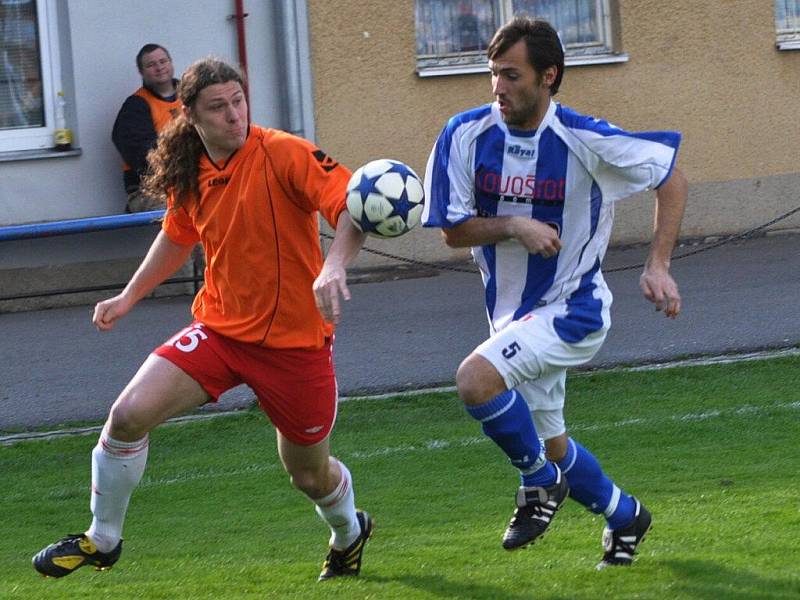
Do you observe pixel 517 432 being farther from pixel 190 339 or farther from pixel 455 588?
pixel 190 339

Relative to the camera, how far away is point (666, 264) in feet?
16.9

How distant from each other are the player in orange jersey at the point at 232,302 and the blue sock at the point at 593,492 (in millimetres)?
917

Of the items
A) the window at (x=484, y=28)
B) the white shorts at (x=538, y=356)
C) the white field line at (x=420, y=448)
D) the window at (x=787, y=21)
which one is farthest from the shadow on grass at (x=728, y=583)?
the window at (x=787, y=21)

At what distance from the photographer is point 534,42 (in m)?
5.18

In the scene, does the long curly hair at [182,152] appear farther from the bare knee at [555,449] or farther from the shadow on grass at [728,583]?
the shadow on grass at [728,583]

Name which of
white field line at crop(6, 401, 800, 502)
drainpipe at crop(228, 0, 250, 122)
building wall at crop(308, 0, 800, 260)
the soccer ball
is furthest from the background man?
the soccer ball

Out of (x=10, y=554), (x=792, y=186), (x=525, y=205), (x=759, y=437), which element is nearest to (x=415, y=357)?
(x=759, y=437)

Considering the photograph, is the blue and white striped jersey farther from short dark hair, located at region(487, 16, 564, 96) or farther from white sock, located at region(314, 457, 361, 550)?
white sock, located at region(314, 457, 361, 550)

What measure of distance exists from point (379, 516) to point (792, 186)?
904cm

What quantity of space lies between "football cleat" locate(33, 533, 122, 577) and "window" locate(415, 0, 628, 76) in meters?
8.78

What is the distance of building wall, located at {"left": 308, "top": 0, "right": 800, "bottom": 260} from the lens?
13.2 metres

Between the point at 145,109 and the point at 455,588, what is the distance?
7.87 metres

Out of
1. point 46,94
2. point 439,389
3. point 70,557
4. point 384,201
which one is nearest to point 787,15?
point 46,94

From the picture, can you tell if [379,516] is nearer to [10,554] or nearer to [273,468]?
[273,468]
